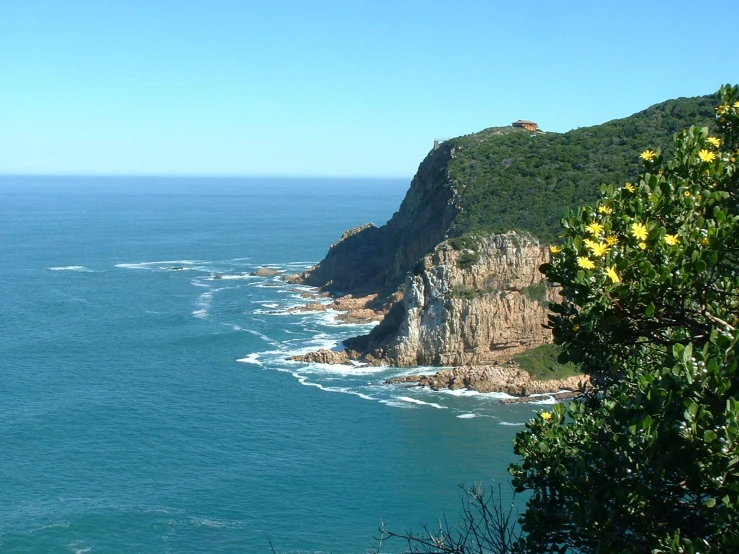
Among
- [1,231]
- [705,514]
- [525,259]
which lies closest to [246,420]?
[525,259]

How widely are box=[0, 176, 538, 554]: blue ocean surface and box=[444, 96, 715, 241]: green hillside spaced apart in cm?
1449

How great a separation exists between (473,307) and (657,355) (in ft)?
148

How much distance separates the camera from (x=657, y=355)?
9945mm

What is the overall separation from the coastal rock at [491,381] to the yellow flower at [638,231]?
1659 inches

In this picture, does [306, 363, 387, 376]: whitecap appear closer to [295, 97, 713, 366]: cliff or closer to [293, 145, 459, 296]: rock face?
[295, 97, 713, 366]: cliff

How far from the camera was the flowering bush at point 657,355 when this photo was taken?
706 centimetres

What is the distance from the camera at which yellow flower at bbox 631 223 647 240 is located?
328 inches

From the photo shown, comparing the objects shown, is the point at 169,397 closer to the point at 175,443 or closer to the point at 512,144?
the point at 175,443

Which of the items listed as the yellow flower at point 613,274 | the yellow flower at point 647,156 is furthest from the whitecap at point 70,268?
the yellow flower at point 613,274

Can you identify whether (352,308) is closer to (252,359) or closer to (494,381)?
(252,359)

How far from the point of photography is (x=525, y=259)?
2242 inches

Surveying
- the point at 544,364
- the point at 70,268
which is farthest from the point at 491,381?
the point at 70,268

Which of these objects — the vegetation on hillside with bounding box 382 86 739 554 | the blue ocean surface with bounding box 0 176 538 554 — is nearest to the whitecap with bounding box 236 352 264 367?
the blue ocean surface with bounding box 0 176 538 554

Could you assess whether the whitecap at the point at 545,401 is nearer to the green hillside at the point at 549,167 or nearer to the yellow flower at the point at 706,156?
the green hillside at the point at 549,167
